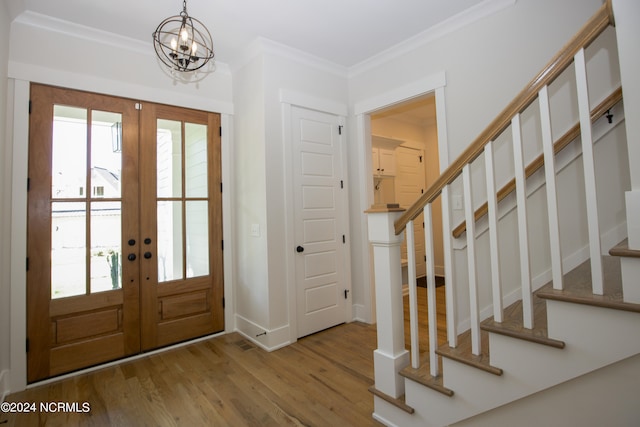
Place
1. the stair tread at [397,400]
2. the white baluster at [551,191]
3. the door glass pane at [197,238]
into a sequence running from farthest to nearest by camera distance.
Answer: the door glass pane at [197,238]
the stair tread at [397,400]
the white baluster at [551,191]

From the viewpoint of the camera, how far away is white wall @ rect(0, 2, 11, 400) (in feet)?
7.06

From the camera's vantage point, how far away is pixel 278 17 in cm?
254

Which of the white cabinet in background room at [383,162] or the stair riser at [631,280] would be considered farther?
the white cabinet in background room at [383,162]

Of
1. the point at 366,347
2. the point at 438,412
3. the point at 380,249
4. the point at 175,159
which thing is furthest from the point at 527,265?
the point at 175,159

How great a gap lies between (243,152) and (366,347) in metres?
2.28

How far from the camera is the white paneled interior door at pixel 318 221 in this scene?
121 inches

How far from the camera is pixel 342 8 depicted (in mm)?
2461

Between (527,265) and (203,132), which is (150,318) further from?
(527,265)

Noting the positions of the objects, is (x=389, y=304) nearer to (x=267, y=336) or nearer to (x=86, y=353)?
(x=267, y=336)

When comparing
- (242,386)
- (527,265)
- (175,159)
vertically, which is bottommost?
(242,386)

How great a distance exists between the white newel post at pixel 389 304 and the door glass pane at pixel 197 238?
2.03m

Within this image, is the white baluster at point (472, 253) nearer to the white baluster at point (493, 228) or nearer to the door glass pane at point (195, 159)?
the white baluster at point (493, 228)

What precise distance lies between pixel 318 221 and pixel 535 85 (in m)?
2.26

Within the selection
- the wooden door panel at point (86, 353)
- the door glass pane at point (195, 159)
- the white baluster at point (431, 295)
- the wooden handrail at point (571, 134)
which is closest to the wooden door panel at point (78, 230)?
the wooden door panel at point (86, 353)
